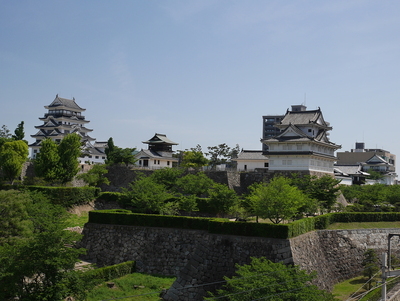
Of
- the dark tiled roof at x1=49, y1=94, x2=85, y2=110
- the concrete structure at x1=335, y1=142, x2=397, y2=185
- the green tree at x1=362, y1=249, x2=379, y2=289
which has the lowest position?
the green tree at x1=362, y1=249, x2=379, y2=289

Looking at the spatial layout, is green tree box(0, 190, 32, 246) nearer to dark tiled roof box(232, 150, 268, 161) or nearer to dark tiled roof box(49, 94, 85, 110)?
dark tiled roof box(232, 150, 268, 161)

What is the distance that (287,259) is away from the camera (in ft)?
71.3

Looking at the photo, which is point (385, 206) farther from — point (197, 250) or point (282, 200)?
point (197, 250)

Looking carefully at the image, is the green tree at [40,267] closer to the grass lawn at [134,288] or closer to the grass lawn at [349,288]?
the grass lawn at [134,288]

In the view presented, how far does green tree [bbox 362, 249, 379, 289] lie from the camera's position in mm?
25467

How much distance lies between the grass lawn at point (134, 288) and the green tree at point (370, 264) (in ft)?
40.0

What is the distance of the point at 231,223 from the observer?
23766 mm

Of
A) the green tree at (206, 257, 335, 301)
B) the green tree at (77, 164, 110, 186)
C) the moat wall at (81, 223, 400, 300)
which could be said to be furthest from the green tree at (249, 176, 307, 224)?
the green tree at (77, 164, 110, 186)

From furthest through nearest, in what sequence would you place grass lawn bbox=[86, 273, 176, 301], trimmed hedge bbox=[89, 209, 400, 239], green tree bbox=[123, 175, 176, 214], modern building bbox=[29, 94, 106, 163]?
modern building bbox=[29, 94, 106, 163] < green tree bbox=[123, 175, 176, 214] < trimmed hedge bbox=[89, 209, 400, 239] < grass lawn bbox=[86, 273, 176, 301]

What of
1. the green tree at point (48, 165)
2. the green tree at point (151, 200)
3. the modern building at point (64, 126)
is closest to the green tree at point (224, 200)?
the green tree at point (151, 200)

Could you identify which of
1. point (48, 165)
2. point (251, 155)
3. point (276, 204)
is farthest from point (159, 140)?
point (276, 204)

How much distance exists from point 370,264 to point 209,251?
10.6 metres

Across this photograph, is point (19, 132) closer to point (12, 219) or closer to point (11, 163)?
point (11, 163)

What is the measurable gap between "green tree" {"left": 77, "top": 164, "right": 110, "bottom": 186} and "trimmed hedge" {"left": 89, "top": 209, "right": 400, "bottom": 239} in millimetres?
15597
